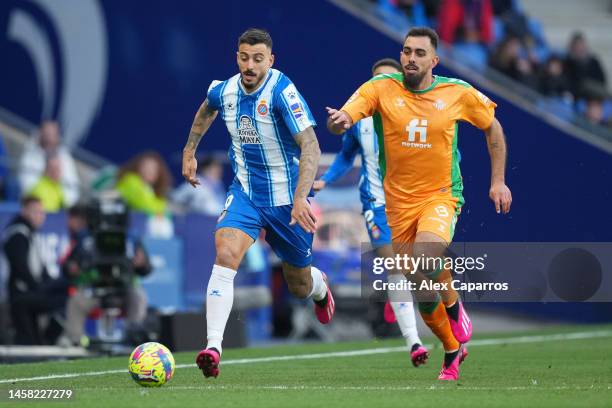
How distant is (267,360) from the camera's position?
12.6 m

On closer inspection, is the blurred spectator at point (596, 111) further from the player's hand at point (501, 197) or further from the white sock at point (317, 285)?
the player's hand at point (501, 197)

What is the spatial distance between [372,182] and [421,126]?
2.51 metres

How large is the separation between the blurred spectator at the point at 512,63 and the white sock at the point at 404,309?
953 cm

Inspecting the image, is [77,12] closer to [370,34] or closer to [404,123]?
[370,34]

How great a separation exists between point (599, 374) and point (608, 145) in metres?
9.32

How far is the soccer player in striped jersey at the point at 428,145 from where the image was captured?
9.83m

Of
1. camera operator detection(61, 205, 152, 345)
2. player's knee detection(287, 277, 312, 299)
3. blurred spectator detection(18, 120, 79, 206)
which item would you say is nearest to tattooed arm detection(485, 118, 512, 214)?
player's knee detection(287, 277, 312, 299)

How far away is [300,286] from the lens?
1055 cm

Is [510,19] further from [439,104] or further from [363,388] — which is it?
[363,388]

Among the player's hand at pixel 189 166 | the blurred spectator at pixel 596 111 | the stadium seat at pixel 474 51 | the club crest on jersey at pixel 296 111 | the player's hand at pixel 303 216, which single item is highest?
the stadium seat at pixel 474 51

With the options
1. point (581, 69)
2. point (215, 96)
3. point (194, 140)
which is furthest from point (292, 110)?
point (581, 69)

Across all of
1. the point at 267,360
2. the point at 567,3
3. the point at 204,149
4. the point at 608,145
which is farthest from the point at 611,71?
the point at 267,360

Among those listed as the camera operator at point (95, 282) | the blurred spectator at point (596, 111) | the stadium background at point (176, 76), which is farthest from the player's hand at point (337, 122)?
the blurred spectator at point (596, 111)

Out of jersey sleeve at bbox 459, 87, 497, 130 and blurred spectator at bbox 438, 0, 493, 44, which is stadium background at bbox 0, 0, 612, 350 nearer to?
blurred spectator at bbox 438, 0, 493, 44
